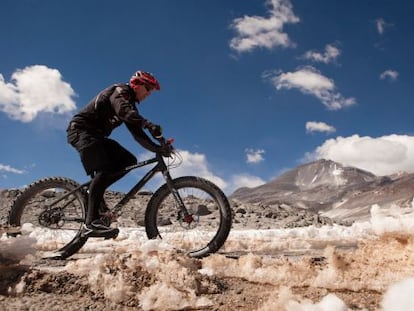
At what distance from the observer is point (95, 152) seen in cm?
640

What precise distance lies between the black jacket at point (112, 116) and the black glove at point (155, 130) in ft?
0.26

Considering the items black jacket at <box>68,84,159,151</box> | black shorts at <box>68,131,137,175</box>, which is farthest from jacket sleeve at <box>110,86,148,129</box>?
black shorts at <box>68,131,137,175</box>

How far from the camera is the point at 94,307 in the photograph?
2988 millimetres

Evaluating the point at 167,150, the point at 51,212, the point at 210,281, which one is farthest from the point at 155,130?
the point at 210,281

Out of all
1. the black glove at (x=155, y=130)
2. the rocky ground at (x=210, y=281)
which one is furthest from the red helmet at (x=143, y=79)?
the rocky ground at (x=210, y=281)

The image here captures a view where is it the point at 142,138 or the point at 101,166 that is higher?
the point at 142,138

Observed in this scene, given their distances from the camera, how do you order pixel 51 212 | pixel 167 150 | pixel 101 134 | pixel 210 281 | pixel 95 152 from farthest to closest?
1. pixel 51 212
2. pixel 167 150
3. pixel 101 134
4. pixel 95 152
5. pixel 210 281

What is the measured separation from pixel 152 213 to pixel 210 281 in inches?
131

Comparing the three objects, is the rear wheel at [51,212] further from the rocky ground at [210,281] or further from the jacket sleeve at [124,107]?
the rocky ground at [210,281]

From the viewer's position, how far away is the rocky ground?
3.04 meters

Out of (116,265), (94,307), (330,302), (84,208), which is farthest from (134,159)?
(330,302)

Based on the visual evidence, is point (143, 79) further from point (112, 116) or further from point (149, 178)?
point (149, 178)

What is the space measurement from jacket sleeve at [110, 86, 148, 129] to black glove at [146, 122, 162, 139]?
0.14 meters

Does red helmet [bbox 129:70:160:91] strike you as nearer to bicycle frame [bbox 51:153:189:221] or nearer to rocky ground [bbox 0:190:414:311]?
bicycle frame [bbox 51:153:189:221]
